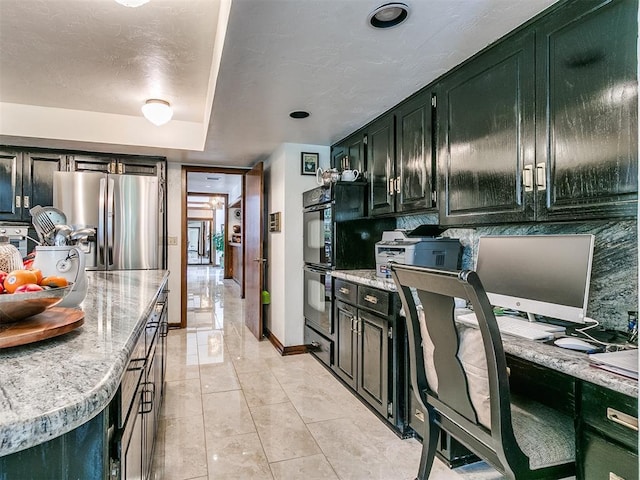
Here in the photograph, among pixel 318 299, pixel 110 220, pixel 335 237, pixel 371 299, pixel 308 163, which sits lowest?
pixel 318 299

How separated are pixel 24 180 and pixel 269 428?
362cm

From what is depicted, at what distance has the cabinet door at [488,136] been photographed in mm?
1754

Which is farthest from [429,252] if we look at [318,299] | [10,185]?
[10,185]

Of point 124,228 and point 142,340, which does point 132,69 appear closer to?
point 124,228

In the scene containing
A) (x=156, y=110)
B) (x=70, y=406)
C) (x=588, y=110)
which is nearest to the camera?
(x=70, y=406)

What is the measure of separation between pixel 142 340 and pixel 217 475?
962 millimetres

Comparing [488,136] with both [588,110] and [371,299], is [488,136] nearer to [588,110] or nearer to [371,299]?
[588,110]

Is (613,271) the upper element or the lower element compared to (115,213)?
lower

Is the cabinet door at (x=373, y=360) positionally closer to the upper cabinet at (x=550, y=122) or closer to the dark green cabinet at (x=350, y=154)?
the upper cabinet at (x=550, y=122)

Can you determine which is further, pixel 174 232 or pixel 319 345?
pixel 174 232

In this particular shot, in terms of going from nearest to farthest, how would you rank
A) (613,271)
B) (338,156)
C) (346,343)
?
(613,271) → (346,343) → (338,156)

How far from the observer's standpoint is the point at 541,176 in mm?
1666

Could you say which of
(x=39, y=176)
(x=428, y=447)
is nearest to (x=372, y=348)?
(x=428, y=447)

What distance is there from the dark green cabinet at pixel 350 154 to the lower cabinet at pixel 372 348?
3.61 ft
